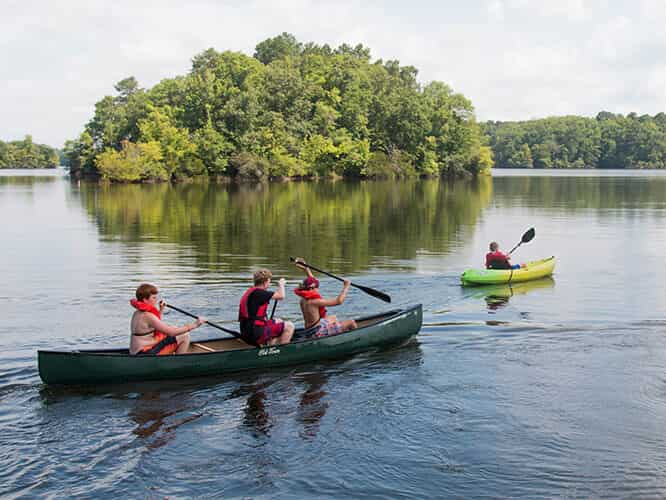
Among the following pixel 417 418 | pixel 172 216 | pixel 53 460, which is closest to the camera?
pixel 53 460

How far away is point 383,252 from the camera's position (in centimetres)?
2306

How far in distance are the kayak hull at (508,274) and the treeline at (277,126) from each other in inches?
2199

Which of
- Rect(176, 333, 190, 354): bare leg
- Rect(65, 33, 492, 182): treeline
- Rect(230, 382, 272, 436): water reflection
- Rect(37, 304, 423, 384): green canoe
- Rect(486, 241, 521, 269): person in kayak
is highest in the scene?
Rect(65, 33, 492, 182): treeline

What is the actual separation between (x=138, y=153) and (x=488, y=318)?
62.4m

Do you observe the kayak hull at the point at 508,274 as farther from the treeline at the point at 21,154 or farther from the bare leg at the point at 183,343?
the treeline at the point at 21,154

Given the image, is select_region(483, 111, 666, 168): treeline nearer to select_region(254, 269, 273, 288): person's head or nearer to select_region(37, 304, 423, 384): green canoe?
select_region(37, 304, 423, 384): green canoe

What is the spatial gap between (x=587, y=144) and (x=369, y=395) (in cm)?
15587

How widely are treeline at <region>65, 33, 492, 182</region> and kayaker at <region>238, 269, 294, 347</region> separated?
61991 millimetres

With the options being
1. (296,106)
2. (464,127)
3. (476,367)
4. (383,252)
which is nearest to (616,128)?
(464,127)

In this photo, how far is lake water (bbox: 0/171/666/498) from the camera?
745 cm

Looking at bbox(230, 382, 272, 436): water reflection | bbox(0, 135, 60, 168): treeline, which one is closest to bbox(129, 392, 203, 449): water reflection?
bbox(230, 382, 272, 436): water reflection

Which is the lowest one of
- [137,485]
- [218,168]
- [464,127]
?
[137,485]

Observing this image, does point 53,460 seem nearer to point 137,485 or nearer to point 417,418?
point 137,485

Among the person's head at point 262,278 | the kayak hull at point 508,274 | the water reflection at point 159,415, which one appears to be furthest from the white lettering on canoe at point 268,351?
the kayak hull at point 508,274
